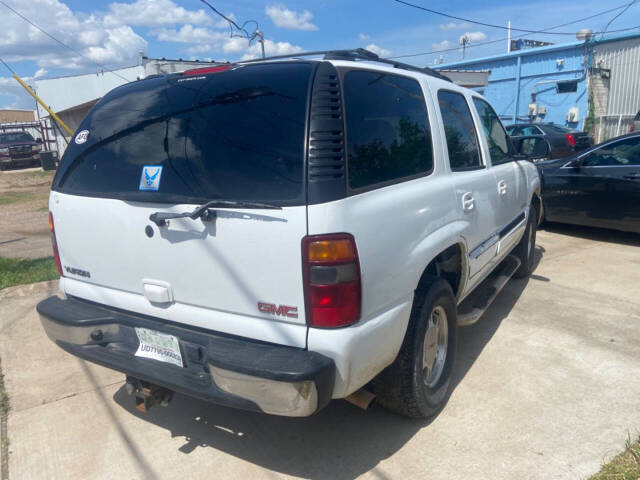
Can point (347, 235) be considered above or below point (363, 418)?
above

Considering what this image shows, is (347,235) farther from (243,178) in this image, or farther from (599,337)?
(599,337)

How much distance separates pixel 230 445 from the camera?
2873 mm

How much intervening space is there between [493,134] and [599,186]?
3.37m

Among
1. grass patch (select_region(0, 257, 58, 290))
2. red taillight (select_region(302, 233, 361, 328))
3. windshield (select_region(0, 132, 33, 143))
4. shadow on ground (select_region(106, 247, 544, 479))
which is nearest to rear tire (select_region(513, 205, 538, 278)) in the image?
shadow on ground (select_region(106, 247, 544, 479))

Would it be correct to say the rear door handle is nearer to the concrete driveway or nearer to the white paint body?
the white paint body

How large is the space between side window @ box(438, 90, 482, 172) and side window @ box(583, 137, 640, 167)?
3.99 metres

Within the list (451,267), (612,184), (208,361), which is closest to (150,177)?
(208,361)

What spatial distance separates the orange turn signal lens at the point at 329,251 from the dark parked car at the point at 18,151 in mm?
25531

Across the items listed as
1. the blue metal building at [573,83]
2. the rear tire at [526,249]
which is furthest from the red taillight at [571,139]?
the rear tire at [526,249]

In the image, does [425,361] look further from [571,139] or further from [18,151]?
[18,151]

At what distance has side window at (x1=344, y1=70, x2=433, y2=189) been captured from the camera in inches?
91.6

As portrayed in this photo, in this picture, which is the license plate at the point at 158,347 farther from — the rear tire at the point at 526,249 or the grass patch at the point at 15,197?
the grass patch at the point at 15,197

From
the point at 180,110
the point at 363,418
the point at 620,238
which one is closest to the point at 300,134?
the point at 180,110

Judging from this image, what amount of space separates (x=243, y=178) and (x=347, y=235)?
52 centimetres
